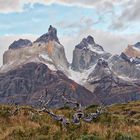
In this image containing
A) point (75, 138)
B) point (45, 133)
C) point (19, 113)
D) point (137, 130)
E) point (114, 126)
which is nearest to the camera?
point (75, 138)

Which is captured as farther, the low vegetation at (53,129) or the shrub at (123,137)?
the low vegetation at (53,129)

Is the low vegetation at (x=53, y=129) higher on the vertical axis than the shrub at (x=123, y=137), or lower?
higher

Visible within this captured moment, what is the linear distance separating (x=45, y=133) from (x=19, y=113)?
6.22 metres

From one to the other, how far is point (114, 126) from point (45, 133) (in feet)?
15.8

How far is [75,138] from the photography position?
62.5 feet

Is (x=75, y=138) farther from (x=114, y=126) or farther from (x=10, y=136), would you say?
(x=114, y=126)

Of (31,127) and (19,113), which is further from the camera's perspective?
(19,113)

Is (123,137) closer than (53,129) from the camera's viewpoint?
Yes

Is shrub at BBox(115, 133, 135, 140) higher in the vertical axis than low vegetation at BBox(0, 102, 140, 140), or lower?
lower

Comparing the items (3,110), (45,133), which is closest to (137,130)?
(45,133)

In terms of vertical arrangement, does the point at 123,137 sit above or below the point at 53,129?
below

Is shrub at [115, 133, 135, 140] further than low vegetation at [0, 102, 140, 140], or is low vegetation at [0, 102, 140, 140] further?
low vegetation at [0, 102, 140, 140]

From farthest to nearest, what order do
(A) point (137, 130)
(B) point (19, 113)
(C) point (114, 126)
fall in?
1. (B) point (19, 113)
2. (C) point (114, 126)
3. (A) point (137, 130)

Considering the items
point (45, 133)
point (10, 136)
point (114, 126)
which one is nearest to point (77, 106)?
point (114, 126)
